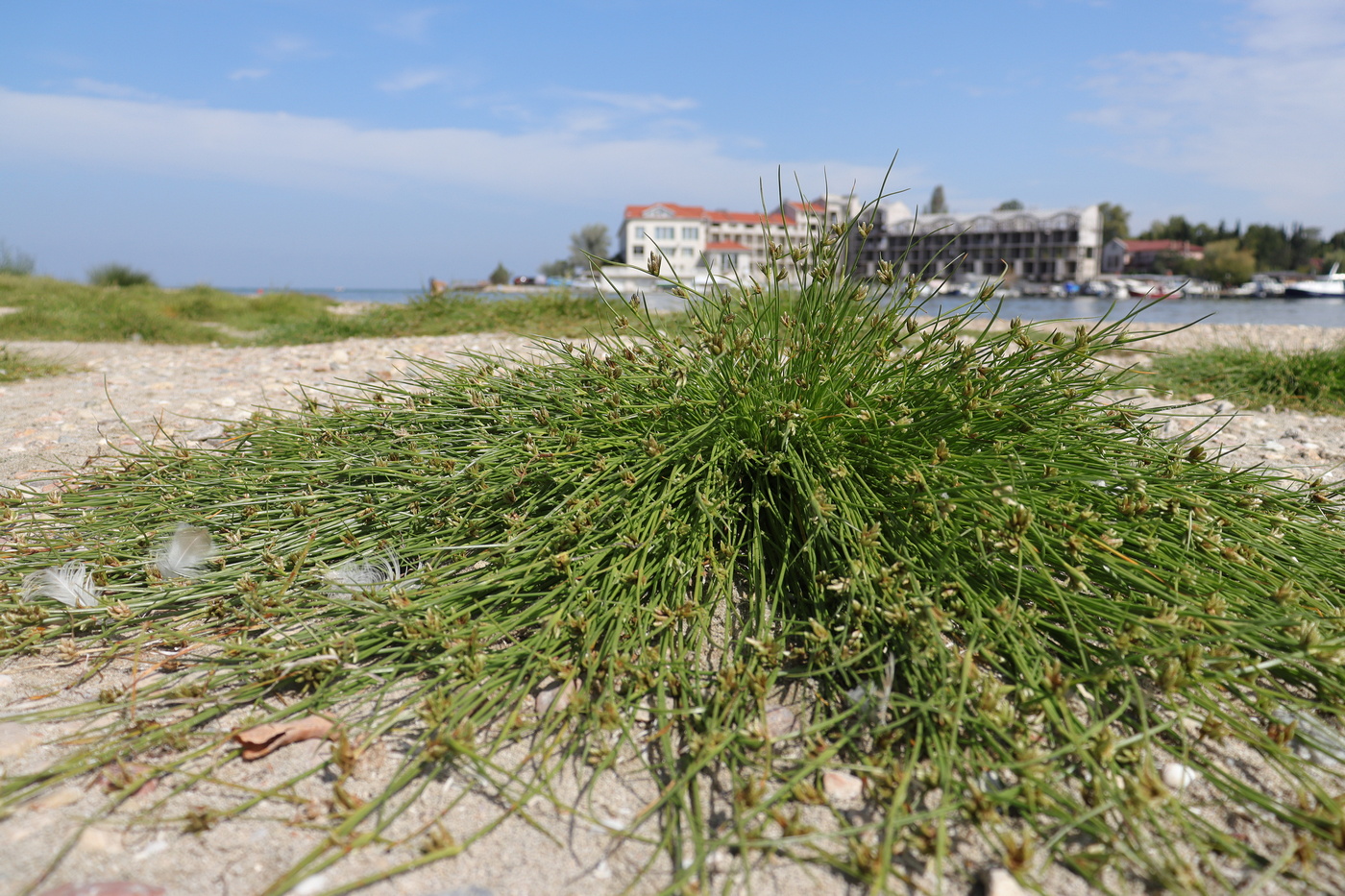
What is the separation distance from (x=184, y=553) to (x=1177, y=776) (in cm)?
264

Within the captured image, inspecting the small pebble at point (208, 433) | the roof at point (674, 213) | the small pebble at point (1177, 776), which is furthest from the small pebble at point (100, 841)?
the roof at point (674, 213)

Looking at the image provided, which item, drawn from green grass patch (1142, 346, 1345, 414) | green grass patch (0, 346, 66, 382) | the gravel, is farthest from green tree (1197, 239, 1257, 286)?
green grass patch (0, 346, 66, 382)

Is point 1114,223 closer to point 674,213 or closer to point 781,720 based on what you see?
point 674,213

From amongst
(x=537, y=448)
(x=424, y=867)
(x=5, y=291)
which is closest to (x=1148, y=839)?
(x=424, y=867)

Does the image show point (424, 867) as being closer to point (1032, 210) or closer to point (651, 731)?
point (651, 731)

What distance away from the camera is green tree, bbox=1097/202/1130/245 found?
264 feet

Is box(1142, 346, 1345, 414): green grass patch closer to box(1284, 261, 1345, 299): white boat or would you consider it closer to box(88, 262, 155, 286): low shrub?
box(88, 262, 155, 286): low shrub

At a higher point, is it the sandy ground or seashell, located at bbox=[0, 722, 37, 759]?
seashell, located at bbox=[0, 722, 37, 759]

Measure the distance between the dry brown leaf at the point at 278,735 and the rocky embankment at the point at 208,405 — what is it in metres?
1.58

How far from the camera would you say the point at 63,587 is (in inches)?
83.3

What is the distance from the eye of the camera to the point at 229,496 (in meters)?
2.59

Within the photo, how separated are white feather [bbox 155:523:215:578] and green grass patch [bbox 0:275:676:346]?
410 cm

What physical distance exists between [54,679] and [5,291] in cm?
1540

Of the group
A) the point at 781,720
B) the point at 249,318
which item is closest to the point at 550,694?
the point at 781,720
